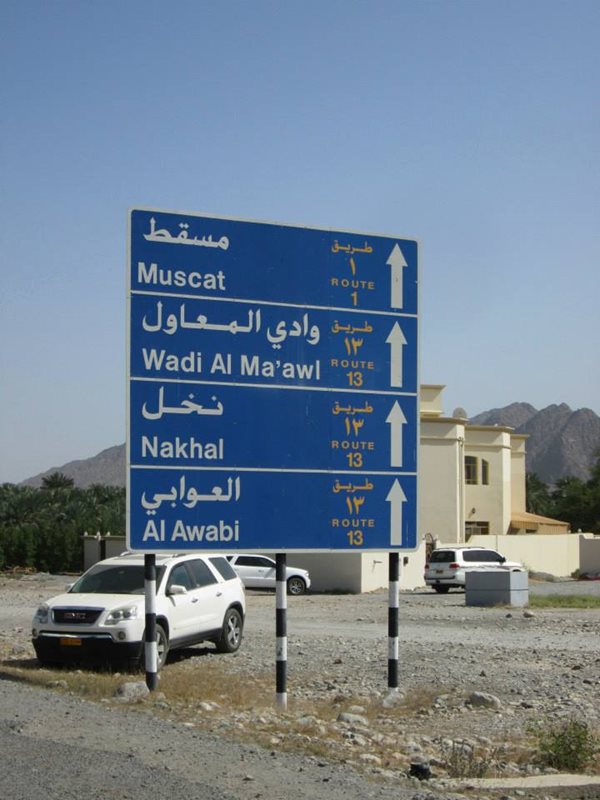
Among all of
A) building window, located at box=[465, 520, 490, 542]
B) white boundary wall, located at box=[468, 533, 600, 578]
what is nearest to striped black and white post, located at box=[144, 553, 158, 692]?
white boundary wall, located at box=[468, 533, 600, 578]

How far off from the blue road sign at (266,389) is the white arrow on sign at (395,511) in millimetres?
20

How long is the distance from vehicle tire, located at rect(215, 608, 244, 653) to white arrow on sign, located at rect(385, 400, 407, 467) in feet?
19.3

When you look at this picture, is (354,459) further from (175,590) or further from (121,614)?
(121,614)

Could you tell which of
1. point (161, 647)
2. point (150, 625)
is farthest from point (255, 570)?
point (150, 625)

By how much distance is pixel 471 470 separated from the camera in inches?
2516

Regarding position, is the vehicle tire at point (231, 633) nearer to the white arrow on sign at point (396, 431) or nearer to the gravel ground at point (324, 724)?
the gravel ground at point (324, 724)

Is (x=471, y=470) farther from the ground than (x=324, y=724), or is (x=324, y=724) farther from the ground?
(x=471, y=470)

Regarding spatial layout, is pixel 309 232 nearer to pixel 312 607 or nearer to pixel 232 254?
pixel 232 254

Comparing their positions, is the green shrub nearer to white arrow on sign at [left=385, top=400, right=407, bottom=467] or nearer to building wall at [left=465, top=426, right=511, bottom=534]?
white arrow on sign at [left=385, top=400, right=407, bottom=467]

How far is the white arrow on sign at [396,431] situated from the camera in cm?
1500

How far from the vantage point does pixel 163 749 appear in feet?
32.5

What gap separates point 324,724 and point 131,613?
210 inches

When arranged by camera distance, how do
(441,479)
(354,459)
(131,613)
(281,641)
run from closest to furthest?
1. (281,641)
2. (354,459)
3. (131,613)
4. (441,479)

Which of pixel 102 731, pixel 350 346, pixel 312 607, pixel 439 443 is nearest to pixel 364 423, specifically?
pixel 350 346
